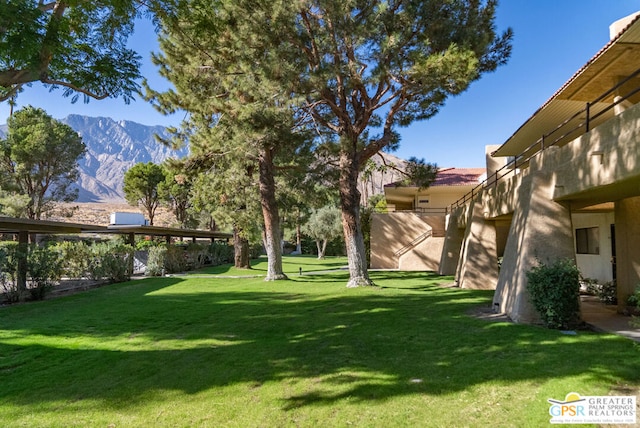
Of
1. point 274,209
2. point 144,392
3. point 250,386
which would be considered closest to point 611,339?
point 250,386

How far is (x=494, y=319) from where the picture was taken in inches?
331

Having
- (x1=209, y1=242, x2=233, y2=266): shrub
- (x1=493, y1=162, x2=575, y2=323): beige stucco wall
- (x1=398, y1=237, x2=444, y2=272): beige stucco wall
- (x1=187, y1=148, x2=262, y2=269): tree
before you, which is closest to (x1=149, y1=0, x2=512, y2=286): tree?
(x1=493, y1=162, x2=575, y2=323): beige stucco wall

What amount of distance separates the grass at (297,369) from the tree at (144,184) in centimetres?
3668

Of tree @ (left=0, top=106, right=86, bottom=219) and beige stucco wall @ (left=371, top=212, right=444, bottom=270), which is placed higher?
tree @ (left=0, top=106, right=86, bottom=219)

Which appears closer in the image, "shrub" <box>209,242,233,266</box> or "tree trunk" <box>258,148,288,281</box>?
"tree trunk" <box>258,148,288,281</box>

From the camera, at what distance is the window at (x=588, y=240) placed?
42.9 ft

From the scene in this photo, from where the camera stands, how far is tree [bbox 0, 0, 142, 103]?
473 cm

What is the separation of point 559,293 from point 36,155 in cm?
3739

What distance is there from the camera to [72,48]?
19.1 ft

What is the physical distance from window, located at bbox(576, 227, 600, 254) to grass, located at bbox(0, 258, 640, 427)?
6.67 meters

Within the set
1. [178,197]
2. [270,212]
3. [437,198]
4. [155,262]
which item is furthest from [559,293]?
[178,197]

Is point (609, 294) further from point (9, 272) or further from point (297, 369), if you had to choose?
point (9, 272)

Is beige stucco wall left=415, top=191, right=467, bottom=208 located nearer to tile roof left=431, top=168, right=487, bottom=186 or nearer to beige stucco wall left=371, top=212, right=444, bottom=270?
tile roof left=431, top=168, right=487, bottom=186

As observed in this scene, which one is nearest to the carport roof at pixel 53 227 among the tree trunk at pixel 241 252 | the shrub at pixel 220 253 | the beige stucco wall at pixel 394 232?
the tree trunk at pixel 241 252
